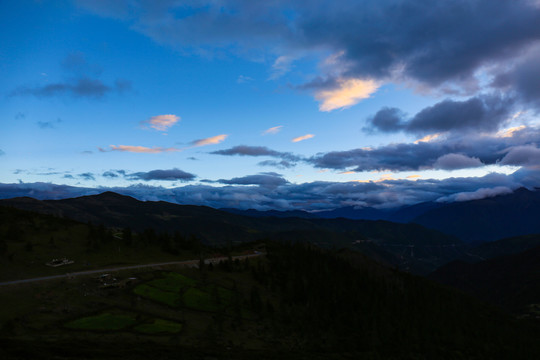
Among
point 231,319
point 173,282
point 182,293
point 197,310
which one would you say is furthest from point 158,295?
point 231,319

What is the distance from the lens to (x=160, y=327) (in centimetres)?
5406

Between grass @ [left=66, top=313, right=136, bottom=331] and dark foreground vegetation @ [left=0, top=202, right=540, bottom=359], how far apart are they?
0.54 ft

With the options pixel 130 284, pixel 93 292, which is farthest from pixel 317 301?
pixel 93 292

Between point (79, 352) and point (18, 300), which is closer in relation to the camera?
point (79, 352)

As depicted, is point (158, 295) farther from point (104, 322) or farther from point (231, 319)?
point (104, 322)

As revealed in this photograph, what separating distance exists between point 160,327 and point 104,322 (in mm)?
8612

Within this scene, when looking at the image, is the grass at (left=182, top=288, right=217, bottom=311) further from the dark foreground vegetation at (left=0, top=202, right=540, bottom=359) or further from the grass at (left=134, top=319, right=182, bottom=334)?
the grass at (left=134, top=319, right=182, bottom=334)

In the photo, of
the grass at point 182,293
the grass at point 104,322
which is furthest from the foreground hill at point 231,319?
the grass at point 182,293

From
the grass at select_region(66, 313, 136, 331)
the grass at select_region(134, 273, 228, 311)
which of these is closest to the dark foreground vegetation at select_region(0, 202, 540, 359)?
the grass at select_region(66, 313, 136, 331)

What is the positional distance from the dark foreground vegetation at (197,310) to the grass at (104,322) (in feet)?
0.54

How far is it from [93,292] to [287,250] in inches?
4410

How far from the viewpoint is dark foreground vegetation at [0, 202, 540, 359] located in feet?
154

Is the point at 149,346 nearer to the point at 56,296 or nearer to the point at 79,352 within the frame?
the point at 79,352

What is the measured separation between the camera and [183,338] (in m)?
51.9
